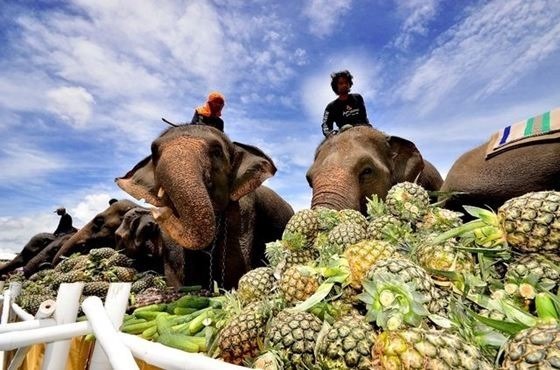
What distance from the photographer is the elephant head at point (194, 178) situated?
439 centimetres

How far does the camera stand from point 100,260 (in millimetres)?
6461

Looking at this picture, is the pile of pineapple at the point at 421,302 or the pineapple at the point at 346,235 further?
the pineapple at the point at 346,235

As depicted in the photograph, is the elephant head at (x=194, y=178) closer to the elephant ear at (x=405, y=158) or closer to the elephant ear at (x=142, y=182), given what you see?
the elephant ear at (x=142, y=182)

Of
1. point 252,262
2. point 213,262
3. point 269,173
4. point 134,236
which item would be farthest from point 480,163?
point 134,236

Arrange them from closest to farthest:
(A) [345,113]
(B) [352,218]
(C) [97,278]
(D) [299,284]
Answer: (D) [299,284], (B) [352,218], (C) [97,278], (A) [345,113]

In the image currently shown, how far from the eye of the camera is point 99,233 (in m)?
9.67

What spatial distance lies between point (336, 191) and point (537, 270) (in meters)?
2.91

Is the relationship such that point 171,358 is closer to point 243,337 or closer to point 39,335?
point 39,335

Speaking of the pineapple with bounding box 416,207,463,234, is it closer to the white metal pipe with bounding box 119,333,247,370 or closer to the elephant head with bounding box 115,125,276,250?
the white metal pipe with bounding box 119,333,247,370

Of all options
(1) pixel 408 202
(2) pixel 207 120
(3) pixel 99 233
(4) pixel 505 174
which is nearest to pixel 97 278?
(2) pixel 207 120

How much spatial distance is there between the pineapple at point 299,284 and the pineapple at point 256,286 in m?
0.32

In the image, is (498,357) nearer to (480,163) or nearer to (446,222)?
(446,222)

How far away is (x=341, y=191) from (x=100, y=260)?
4179 millimetres

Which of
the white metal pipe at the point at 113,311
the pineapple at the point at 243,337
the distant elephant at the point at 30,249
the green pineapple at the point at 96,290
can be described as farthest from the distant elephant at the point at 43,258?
the pineapple at the point at 243,337
